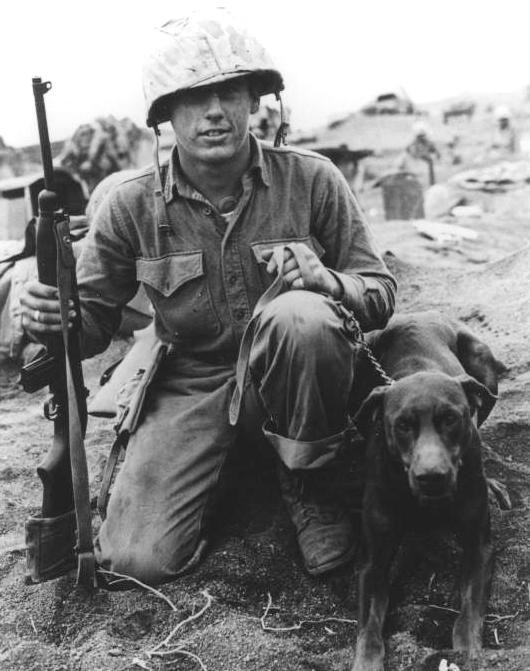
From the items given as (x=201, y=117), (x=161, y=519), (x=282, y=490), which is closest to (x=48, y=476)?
(x=161, y=519)

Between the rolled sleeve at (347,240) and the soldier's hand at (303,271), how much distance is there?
254 millimetres

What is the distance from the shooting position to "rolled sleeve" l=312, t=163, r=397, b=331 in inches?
127

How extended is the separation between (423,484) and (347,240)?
3.91ft

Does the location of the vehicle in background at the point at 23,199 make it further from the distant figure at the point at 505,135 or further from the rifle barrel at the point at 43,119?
the distant figure at the point at 505,135

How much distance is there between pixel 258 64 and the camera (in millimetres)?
3150

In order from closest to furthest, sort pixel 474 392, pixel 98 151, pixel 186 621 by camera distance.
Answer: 1. pixel 186 621
2. pixel 474 392
3. pixel 98 151

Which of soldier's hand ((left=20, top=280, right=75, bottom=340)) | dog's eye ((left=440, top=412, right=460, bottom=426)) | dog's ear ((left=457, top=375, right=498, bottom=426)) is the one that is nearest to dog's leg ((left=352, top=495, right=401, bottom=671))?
dog's eye ((left=440, top=412, right=460, bottom=426))

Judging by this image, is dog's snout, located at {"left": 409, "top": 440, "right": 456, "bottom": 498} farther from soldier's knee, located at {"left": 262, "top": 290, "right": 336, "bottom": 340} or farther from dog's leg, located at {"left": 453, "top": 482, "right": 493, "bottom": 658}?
soldier's knee, located at {"left": 262, "top": 290, "right": 336, "bottom": 340}

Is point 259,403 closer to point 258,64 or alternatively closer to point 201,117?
point 201,117

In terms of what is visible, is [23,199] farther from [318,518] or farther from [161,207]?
[318,518]

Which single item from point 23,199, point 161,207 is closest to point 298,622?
point 161,207

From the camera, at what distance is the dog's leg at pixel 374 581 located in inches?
93.1

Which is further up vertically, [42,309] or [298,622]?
[42,309]

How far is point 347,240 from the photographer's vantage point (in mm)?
3281
